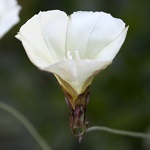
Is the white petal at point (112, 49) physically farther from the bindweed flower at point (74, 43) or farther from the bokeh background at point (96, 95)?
the bokeh background at point (96, 95)

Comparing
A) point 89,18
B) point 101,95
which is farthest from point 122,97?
point 89,18

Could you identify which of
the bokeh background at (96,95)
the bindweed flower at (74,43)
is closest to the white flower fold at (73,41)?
the bindweed flower at (74,43)

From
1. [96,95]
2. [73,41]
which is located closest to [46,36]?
[73,41]

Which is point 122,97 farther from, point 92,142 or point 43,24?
point 43,24

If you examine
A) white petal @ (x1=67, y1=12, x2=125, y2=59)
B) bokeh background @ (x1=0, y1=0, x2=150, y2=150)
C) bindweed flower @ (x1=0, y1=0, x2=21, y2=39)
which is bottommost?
bokeh background @ (x1=0, y1=0, x2=150, y2=150)

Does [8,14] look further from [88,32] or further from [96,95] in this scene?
[96,95]

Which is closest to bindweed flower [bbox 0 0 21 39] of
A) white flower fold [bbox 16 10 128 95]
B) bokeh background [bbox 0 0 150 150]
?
white flower fold [bbox 16 10 128 95]

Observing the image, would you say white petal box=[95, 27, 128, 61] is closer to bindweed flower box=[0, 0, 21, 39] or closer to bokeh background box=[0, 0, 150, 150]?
bindweed flower box=[0, 0, 21, 39]
